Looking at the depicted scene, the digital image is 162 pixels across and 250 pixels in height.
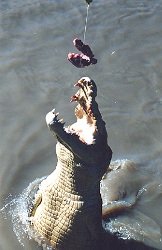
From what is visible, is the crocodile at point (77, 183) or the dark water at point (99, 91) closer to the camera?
the crocodile at point (77, 183)

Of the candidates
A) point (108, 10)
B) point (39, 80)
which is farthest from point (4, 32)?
point (108, 10)

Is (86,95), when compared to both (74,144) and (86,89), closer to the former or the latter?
(86,89)

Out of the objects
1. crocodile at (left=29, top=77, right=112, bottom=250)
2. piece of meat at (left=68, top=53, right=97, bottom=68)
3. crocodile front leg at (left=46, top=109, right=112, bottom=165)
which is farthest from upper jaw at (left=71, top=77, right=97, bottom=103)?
crocodile front leg at (left=46, top=109, right=112, bottom=165)

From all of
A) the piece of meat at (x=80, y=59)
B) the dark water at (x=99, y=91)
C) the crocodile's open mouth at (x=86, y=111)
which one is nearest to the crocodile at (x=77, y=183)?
the crocodile's open mouth at (x=86, y=111)

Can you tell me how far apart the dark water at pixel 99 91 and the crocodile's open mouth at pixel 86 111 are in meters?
1.22

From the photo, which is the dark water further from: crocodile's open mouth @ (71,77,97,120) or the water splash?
crocodile's open mouth @ (71,77,97,120)

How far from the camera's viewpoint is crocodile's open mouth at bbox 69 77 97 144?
414 cm

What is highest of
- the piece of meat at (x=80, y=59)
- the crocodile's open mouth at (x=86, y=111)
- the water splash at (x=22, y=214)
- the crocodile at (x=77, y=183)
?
the piece of meat at (x=80, y=59)

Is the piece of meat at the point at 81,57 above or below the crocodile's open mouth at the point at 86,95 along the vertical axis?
above

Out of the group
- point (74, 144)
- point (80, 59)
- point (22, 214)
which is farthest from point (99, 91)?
point (74, 144)

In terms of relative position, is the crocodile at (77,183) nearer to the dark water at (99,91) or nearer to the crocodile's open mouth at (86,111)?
the crocodile's open mouth at (86,111)

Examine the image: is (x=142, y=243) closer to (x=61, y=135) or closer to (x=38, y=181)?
(x=38, y=181)

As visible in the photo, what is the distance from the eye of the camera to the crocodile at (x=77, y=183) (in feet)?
13.5

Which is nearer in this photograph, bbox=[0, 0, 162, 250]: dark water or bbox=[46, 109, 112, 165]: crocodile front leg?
bbox=[46, 109, 112, 165]: crocodile front leg
